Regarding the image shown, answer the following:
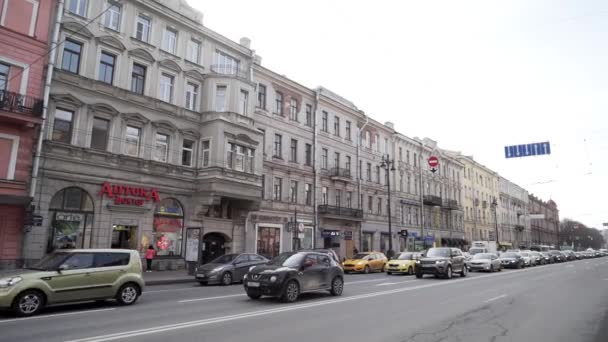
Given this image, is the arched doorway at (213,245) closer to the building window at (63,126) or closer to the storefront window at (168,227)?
the storefront window at (168,227)

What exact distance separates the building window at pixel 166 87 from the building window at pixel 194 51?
213 cm

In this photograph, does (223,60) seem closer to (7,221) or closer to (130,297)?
(7,221)

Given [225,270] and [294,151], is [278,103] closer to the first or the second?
[294,151]

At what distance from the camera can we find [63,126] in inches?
805

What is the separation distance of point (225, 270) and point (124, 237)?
23.9ft

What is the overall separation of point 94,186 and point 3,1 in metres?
9.36

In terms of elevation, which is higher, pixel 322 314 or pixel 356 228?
pixel 356 228

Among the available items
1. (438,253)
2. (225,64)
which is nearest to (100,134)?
(225,64)

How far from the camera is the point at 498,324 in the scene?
8.86 metres

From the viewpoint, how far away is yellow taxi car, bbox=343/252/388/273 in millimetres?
27630

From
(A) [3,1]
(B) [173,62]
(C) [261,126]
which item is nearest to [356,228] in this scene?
(C) [261,126]

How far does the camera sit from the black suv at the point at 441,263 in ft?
69.6

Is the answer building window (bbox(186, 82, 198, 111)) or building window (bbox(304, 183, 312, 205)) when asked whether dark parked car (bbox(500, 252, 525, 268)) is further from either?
building window (bbox(186, 82, 198, 111))

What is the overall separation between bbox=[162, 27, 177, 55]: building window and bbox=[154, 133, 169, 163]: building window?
5608 mm
